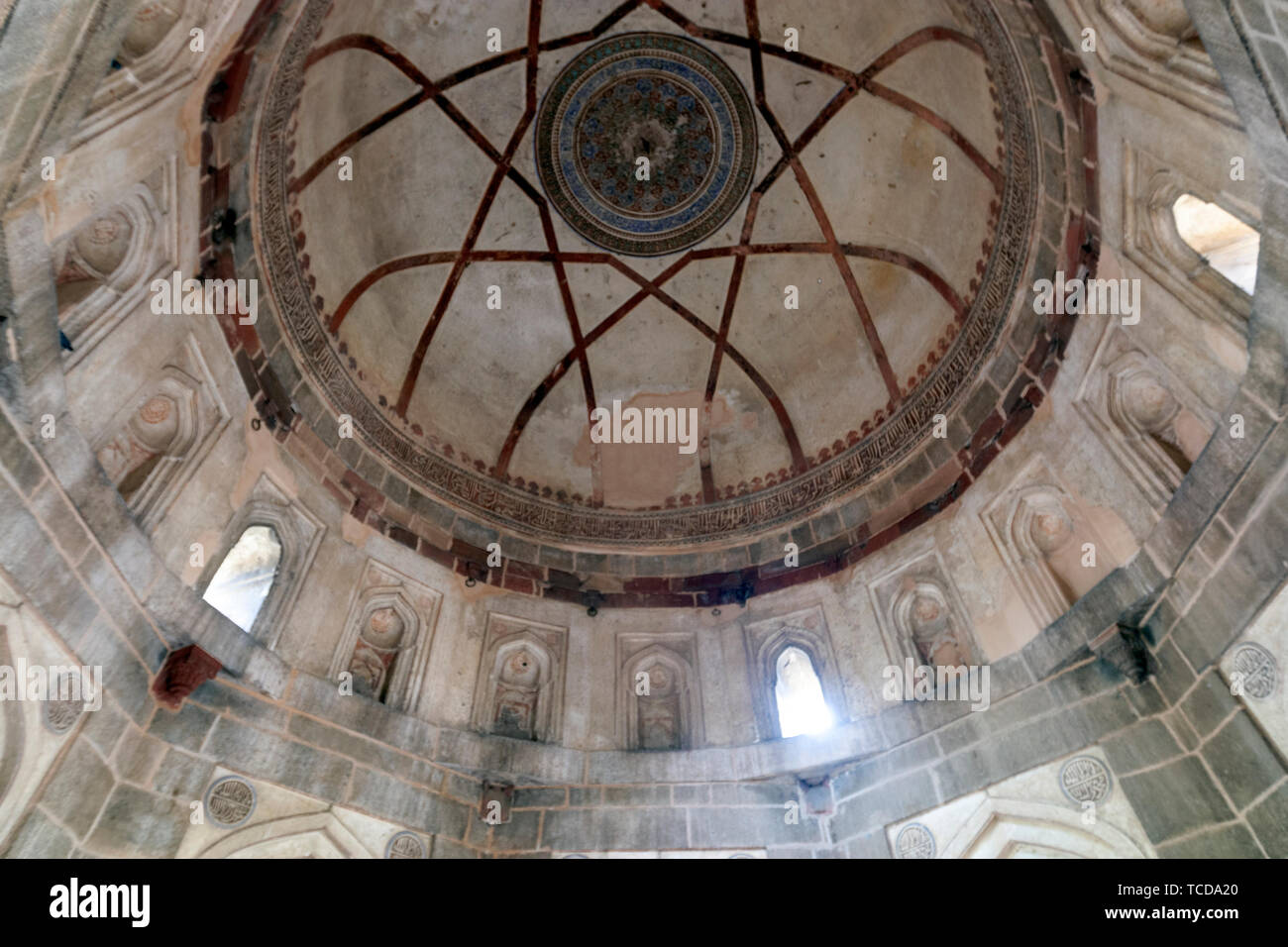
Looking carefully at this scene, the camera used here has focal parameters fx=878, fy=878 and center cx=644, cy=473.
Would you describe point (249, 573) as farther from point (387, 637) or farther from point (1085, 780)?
point (1085, 780)

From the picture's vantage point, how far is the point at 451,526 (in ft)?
30.6

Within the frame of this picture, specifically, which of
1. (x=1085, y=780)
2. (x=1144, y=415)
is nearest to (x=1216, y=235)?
(x=1144, y=415)

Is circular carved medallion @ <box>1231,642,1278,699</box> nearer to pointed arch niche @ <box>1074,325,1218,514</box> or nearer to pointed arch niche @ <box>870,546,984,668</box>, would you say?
pointed arch niche @ <box>1074,325,1218,514</box>

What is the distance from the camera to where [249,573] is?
7.77m

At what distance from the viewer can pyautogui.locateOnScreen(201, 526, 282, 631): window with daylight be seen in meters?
7.54

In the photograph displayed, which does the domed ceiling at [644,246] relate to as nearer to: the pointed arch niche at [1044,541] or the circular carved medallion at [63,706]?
the pointed arch niche at [1044,541]

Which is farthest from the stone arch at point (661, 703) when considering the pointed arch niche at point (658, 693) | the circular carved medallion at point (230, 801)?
the circular carved medallion at point (230, 801)

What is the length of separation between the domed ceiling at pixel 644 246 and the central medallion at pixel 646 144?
0.03 m

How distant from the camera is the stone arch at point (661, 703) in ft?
28.0

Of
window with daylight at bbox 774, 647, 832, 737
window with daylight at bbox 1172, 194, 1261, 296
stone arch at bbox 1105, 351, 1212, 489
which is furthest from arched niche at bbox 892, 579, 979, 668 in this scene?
window with daylight at bbox 1172, 194, 1261, 296

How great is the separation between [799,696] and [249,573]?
5.28 m

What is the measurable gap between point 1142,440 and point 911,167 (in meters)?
4.65

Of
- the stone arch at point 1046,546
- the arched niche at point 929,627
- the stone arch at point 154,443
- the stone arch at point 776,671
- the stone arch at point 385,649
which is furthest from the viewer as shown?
the stone arch at point 776,671
